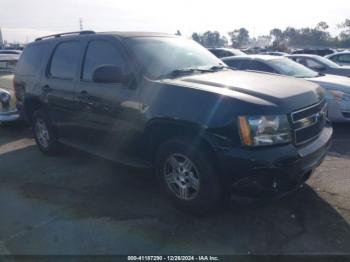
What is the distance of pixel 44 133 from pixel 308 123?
4.35m

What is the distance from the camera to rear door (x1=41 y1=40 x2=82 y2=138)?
4918 mm

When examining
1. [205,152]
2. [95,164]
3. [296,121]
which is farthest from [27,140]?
[296,121]

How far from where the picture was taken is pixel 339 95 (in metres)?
6.70

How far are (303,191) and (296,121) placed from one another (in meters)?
1.20

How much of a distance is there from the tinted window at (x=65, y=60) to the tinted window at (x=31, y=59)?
1.62 feet

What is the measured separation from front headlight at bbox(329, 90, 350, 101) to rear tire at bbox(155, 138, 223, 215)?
176 inches

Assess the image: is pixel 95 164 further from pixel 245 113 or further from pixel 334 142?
pixel 334 142

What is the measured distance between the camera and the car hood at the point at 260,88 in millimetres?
3238

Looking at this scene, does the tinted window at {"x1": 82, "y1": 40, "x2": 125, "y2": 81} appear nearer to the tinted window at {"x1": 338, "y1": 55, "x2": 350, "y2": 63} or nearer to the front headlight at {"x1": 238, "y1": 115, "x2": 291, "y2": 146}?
the front headlight at {"x1": 238, "y1": 115, "x2": 291, "y2": 146}

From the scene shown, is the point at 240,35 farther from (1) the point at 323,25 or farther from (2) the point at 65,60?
(2) the point at 65,60

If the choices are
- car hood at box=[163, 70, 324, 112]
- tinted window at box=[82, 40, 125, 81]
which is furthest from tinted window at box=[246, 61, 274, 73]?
tinted window at box=[82, 40, 125, 81]

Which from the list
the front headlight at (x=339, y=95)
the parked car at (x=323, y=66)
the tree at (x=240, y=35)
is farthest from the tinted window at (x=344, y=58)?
the tree at (x=240, y=35)

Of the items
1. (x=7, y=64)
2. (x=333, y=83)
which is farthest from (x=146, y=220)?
(x=7, y=64)

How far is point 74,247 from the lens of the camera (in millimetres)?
3248
